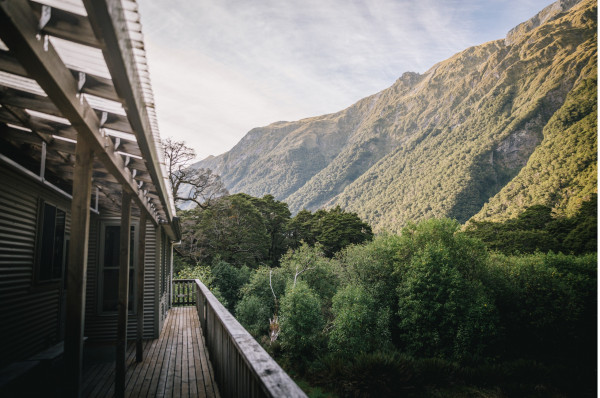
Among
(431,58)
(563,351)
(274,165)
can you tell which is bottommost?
(563,351)

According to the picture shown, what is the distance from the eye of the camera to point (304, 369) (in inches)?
746

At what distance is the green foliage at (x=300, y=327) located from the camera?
19.6 metres

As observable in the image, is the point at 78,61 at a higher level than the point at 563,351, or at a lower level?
higher

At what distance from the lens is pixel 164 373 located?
15.6ft

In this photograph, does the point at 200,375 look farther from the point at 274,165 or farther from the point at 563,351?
the point at 274,165

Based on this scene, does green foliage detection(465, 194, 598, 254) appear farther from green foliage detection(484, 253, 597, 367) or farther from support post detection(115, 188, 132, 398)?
support post detection(115, 188, 132, 398)

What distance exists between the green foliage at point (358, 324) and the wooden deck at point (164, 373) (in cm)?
1342

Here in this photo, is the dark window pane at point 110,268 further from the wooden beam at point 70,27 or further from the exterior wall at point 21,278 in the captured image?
the wooden beam at point 70,27

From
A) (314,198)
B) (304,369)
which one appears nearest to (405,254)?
(304,369)

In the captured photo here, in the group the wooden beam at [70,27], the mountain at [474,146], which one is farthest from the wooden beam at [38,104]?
the mountain at [474,146]

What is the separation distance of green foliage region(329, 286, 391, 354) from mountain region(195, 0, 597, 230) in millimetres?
34839

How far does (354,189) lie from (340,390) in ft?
270

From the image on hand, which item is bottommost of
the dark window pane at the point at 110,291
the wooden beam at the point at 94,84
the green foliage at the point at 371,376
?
the green foliage at the point at 371,376

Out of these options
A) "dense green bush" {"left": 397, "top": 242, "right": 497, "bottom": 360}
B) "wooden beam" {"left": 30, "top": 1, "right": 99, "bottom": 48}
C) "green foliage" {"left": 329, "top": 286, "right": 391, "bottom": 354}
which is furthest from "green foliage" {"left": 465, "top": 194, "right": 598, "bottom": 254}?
"wooden beam" {"left": 30, "top": 1, "right": 99, "bottom": 48}
